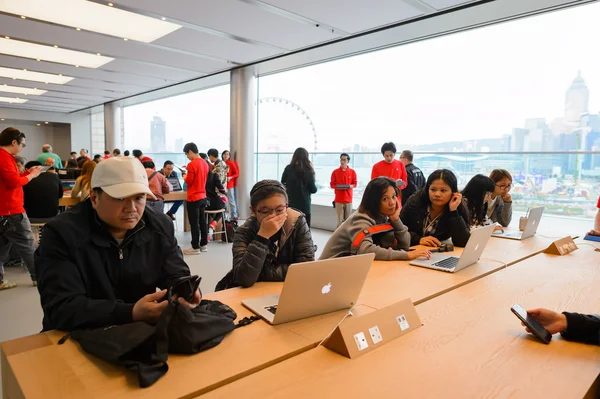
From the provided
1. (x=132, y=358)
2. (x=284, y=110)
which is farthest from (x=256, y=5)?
(x=132, y=358)

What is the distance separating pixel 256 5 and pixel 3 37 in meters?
4.13

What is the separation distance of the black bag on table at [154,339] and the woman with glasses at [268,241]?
49cm

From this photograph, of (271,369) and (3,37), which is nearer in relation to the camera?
(271,369)

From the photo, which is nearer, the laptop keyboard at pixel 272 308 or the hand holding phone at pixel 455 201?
the laptop keyboard at pixel 272 308

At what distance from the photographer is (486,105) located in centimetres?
487

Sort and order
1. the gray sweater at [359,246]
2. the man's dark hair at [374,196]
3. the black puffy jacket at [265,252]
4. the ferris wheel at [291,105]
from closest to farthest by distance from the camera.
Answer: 1. the black puffy jacket at [265,252]
2. the gray sweater at [359,246]
3. the man's dark hair at [374,196]
4. the ferris wheel at [291,105]

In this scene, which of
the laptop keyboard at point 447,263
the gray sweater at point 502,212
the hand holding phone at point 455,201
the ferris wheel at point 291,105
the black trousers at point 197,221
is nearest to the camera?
the laptop keyboard at point 447,263

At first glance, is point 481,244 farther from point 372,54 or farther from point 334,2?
point 372,54

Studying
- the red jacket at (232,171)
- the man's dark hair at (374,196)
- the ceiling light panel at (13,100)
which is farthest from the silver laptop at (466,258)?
the ceiling light panel at (13,100)

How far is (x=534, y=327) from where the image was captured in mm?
1291

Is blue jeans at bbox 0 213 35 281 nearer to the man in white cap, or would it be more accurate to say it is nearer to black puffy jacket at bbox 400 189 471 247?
the man in white cap

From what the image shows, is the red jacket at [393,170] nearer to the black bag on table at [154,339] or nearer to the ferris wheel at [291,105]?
the ferris wheel at [291,105]

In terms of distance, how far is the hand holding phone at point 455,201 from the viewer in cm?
275

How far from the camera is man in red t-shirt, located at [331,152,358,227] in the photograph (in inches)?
238
